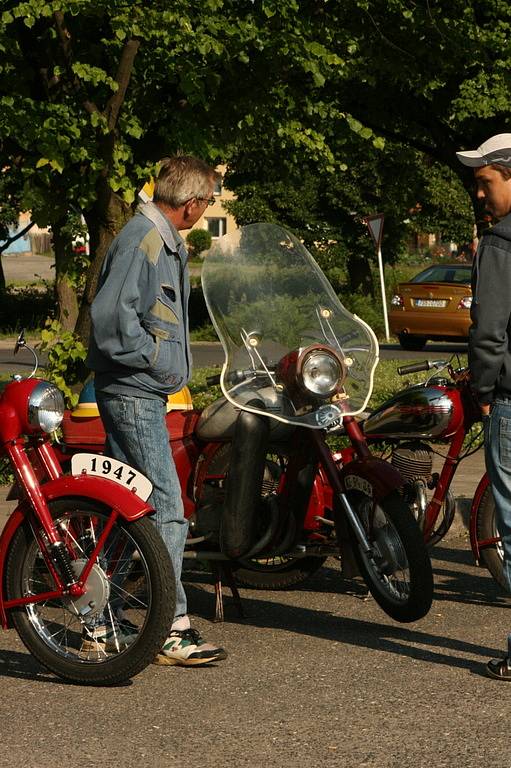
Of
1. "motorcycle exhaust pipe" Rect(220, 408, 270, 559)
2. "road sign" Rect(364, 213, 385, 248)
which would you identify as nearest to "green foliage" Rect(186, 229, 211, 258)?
"road sign" Rect(364, 213, 385, 248)

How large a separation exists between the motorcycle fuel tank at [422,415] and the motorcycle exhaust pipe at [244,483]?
85cm

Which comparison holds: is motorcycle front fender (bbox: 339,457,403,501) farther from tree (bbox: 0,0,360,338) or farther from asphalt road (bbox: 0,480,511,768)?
tree (bbox: 0,0,360,338)

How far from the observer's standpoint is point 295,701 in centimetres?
486

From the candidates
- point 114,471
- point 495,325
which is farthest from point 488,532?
point 114,471

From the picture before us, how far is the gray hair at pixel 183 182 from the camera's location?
527 centimetres

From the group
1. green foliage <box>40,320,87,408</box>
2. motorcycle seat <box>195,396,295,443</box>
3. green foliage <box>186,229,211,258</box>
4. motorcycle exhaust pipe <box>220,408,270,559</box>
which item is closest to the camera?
motorcycle exhaust pipe <box>220,408,270,559</box>

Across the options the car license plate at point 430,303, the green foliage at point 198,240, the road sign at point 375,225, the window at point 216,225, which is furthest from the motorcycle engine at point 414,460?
the window at point 216,225

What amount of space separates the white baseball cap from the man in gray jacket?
3.20 ft

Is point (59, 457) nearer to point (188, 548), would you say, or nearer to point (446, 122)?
point (188, 548)

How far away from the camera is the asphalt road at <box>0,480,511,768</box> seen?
169 inches

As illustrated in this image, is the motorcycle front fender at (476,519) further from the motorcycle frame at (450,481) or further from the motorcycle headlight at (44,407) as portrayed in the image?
the motorcycle headlight at (44,407)

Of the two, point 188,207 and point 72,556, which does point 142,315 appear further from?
point 72,556

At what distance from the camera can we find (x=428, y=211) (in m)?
46.1

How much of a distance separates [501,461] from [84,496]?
1.45 meters
